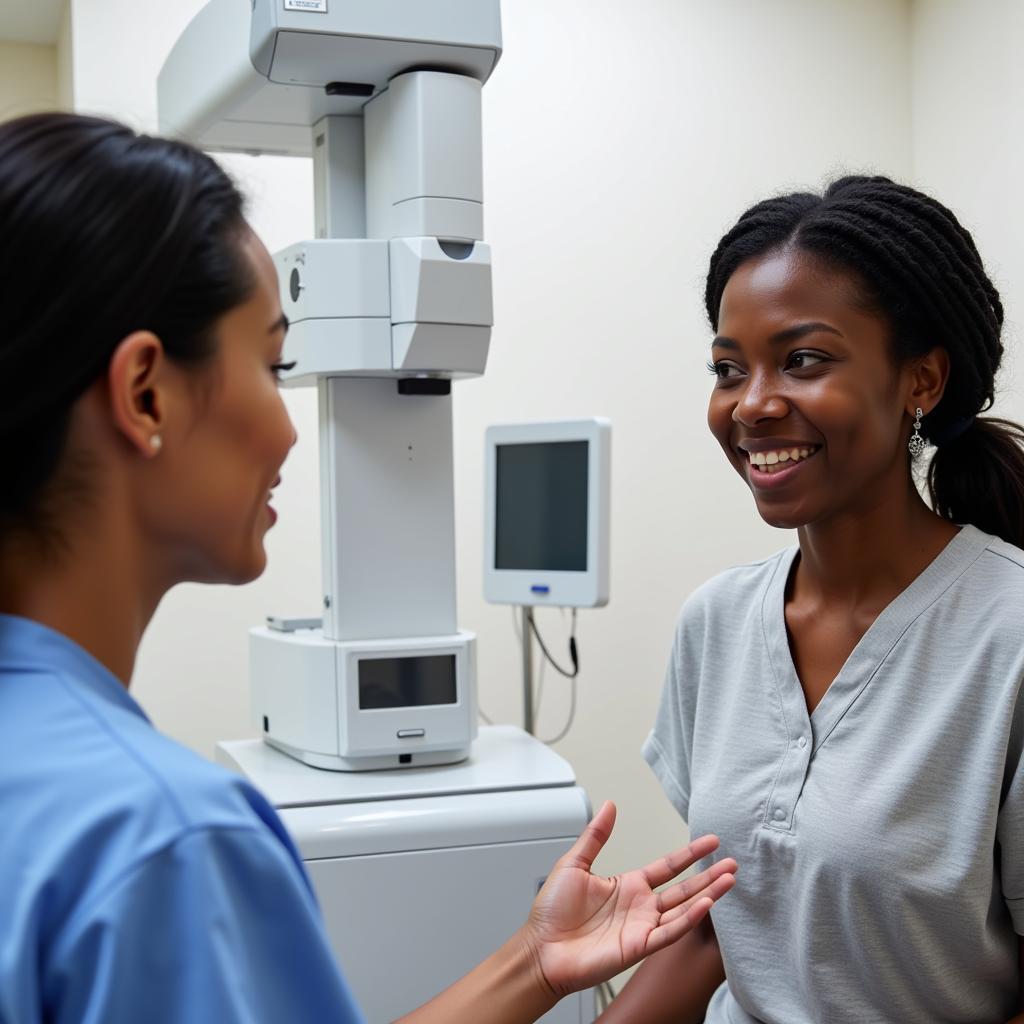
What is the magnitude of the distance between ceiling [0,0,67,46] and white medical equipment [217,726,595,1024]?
2.00m

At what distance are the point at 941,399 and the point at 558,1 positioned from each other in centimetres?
216

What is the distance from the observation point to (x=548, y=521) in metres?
2.26

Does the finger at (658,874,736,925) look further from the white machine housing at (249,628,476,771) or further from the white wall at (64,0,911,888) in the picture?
the white wall at (64,0,911,888)

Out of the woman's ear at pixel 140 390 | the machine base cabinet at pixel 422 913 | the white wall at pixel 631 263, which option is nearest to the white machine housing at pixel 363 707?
the machine base cabinet at pixel 422 913

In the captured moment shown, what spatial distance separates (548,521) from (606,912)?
1.17m

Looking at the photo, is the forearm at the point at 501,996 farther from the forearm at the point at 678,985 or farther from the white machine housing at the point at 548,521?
the white machine housing at the point at 548,521

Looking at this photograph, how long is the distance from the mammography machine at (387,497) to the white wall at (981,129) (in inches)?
59.4

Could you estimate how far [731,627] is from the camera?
1.41 meters

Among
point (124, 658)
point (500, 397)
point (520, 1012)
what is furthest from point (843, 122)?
point (124, 658)

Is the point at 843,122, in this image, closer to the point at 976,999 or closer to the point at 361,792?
the point at 361,792

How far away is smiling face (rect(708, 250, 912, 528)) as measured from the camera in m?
1.21

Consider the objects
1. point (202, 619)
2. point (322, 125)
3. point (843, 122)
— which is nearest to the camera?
point (322, 125)

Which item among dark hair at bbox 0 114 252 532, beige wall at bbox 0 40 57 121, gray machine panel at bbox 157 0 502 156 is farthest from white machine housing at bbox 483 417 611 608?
beige wall at bbox 0 40 57 121

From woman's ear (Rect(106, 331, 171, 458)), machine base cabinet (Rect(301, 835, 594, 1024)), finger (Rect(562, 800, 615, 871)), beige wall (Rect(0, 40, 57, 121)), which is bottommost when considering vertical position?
machine base cabinet (Rect(301, 835, 594, 1024))
